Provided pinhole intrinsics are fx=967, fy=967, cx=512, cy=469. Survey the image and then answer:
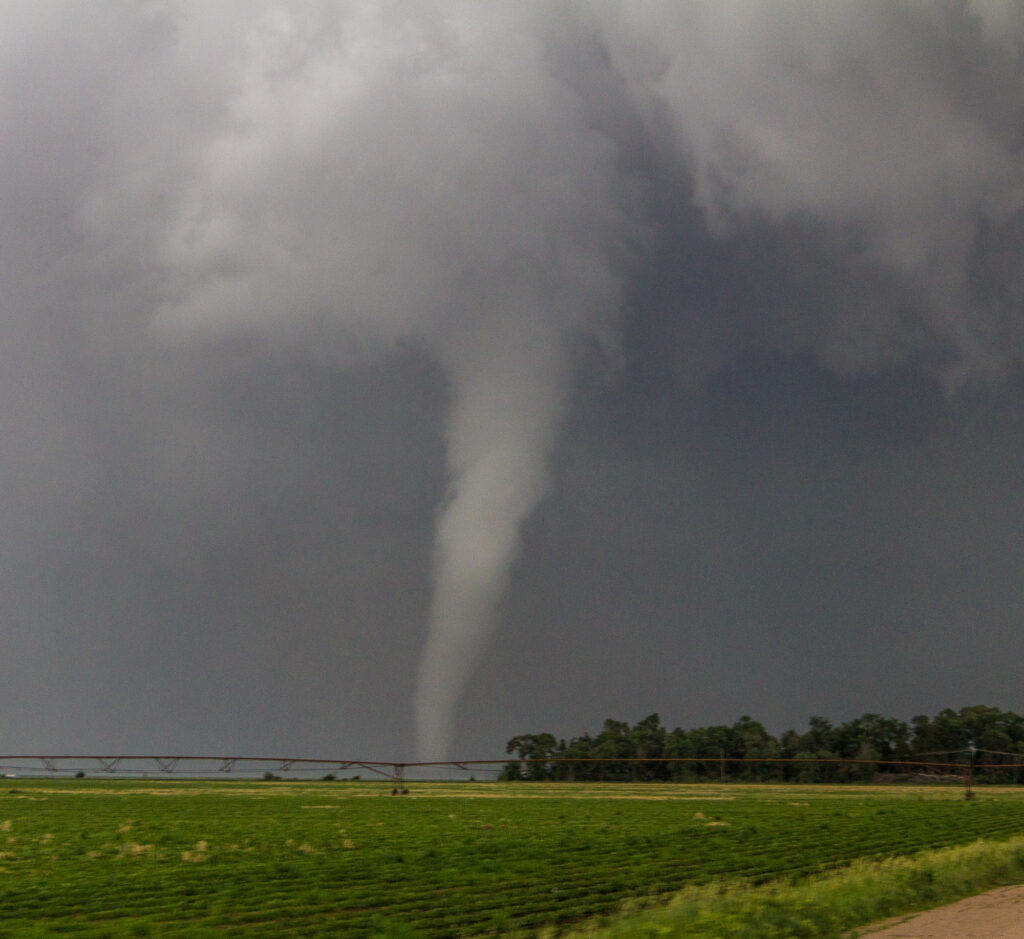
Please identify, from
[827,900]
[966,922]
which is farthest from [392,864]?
[966,922]

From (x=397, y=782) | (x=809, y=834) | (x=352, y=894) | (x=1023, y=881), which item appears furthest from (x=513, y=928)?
(x=397, y=782)

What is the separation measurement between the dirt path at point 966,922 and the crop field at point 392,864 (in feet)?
15.9

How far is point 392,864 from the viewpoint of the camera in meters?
29.1

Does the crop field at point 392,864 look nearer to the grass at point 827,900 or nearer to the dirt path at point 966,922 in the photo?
the grass at point 827,900

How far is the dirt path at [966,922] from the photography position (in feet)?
60.1

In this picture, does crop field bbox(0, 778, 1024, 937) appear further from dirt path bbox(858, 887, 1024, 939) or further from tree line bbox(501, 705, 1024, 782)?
tree line bbox(501, 705, 1024, 782)

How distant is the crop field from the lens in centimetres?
1969

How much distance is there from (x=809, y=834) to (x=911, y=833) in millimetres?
4652

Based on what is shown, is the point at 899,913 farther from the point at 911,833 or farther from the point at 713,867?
the point at 911,833

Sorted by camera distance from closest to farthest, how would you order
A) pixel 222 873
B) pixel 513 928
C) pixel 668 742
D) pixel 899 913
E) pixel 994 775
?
1. pixel 513 928
2. pixel 899 913
3. pixel 222 873
4. pixel 994 775
5. pixel 668 742

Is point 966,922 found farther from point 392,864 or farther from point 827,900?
point 392,864

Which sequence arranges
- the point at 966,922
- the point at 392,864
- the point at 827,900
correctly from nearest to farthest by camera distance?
the point at 966,922
the point at 827,900
the point at 392,864

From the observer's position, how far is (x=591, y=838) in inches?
1515

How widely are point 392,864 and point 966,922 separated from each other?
52.6ft
